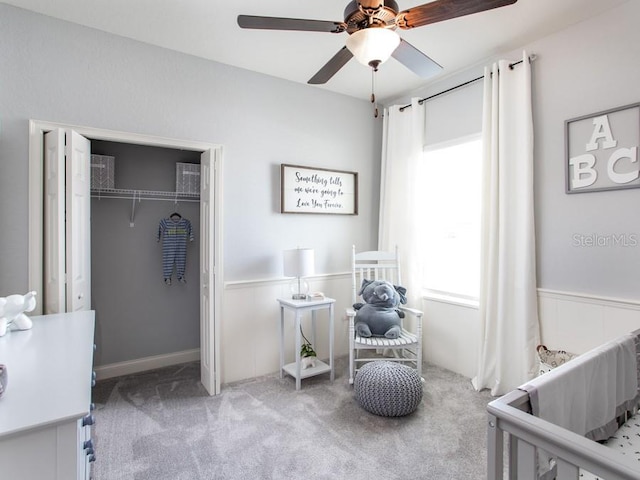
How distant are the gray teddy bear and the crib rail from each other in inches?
→ 72.9

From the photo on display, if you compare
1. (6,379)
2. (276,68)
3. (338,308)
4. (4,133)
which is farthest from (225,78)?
(6,379)

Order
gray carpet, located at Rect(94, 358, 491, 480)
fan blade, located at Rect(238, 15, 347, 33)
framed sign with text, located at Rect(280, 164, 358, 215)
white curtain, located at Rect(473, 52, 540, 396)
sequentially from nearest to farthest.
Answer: fan blade, located at Rect(238, 15, 347, 33)
gray carpet, located at Rect(94, 358, 491, 480)
white curtain, located at Rect(473, 52, 540, 396)
framed sign with text, located at Rect(280, 164, 358, 215)

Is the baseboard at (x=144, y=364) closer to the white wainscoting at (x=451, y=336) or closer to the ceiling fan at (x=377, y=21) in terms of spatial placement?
the white wainscoting at (x=451, y=336)

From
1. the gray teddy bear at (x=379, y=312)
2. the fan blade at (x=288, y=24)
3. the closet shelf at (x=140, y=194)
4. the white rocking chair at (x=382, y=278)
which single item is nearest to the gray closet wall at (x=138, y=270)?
the closet shelf at (x=140, y=194)

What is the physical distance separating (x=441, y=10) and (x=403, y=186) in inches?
81.5

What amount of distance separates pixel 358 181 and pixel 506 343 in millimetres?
2031

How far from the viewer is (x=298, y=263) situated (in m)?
3.00

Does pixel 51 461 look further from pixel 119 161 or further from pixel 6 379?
pixel 119 161

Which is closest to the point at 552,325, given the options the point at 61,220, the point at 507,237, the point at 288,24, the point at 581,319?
the point at 581,319

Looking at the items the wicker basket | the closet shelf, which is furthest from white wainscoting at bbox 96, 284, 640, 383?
the closet shelf

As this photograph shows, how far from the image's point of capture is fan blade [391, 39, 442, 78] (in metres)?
1.75

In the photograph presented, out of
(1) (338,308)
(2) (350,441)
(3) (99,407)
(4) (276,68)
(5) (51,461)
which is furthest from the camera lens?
(1) (338,308)

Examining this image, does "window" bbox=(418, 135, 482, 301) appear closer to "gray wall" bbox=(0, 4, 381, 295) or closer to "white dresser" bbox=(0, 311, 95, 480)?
"gray wall" bbox=(0, 4, 381, 295)

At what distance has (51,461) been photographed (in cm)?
94
